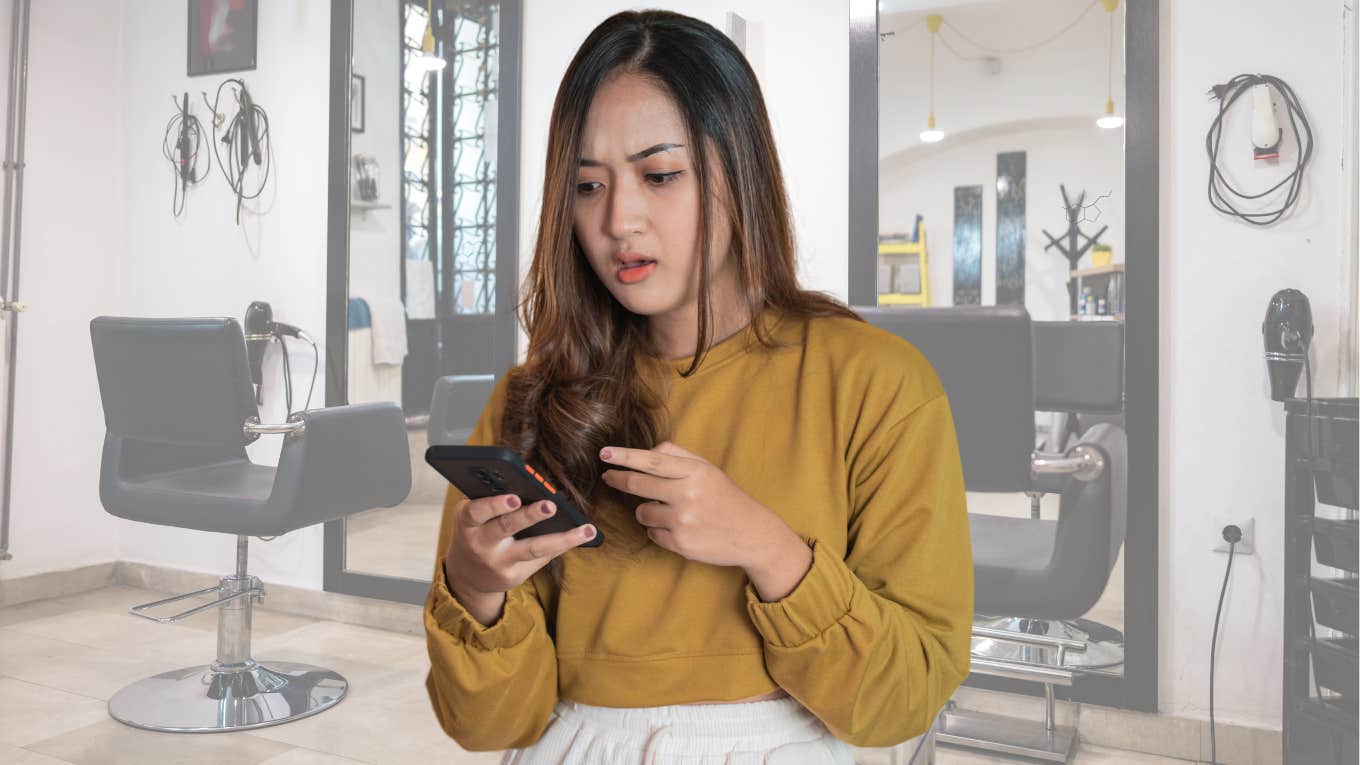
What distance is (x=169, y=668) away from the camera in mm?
2549

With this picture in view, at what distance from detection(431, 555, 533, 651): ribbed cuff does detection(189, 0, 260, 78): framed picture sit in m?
2.51

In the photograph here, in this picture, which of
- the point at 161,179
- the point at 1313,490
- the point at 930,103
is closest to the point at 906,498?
the point at 1313,490

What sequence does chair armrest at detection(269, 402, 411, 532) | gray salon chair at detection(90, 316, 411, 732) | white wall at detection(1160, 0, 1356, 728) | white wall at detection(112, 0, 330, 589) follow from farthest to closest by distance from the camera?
white wall at detection(112, 0, 330, 589)
chair armrest at detection(269, 402, 411, 532)
gray salon chair at detection(90, 316, 411, 732)
white wall at detection(1160, 0, 1356, 728)

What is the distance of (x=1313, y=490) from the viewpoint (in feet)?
6.18

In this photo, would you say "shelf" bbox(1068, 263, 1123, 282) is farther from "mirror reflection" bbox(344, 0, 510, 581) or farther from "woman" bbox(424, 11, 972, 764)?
"mirror reflection" bbox(344, 0, 510, 581)

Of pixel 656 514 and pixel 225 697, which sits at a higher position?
pixel 656 514

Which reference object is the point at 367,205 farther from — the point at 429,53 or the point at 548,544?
the point at 548,544

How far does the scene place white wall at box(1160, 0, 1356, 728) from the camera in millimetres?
1895

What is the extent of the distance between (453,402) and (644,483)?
89.9 inches

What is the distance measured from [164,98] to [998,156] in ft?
7.57

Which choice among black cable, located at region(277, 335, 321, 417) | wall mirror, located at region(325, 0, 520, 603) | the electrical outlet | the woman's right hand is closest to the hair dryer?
the electrical outlet

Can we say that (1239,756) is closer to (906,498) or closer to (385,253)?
(906,498)

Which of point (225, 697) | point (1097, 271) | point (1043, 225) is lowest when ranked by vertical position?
point (225, 697)

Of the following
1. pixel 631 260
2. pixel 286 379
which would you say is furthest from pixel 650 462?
pixel 286 379
